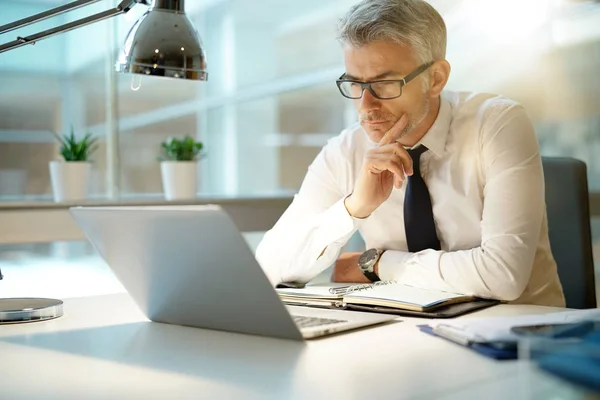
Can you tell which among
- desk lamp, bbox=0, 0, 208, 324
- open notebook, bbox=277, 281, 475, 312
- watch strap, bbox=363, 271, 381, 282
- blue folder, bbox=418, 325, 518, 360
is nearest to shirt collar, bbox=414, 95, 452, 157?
watch strap, bbox=363, 271, 381, 282

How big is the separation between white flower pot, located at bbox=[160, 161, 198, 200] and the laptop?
73.0 inches

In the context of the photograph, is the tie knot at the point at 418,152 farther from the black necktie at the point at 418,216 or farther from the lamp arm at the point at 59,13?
the lamp arm at the point at 59,13

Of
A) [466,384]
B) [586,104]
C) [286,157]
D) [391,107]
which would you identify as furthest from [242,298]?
[586,104]

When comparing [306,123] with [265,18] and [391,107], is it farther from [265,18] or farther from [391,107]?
[391,107]

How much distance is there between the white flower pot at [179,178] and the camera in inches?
131

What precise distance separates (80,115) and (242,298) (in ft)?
7.93

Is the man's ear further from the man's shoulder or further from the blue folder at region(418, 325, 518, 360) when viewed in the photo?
the blue folder at region(418, 325, 518, 360)

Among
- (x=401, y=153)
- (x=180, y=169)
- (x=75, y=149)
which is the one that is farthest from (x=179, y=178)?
(x=401, y=153)

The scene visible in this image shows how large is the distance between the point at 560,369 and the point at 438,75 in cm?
154

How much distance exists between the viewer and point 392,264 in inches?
76.2

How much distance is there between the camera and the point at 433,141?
2098 millimetres

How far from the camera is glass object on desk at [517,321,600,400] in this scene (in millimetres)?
667

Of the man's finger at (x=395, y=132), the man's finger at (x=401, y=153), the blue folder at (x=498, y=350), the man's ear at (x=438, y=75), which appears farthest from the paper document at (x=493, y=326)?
the man's ear at (x=438, y=75)

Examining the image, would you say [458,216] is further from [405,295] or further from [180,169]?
[180,169]
